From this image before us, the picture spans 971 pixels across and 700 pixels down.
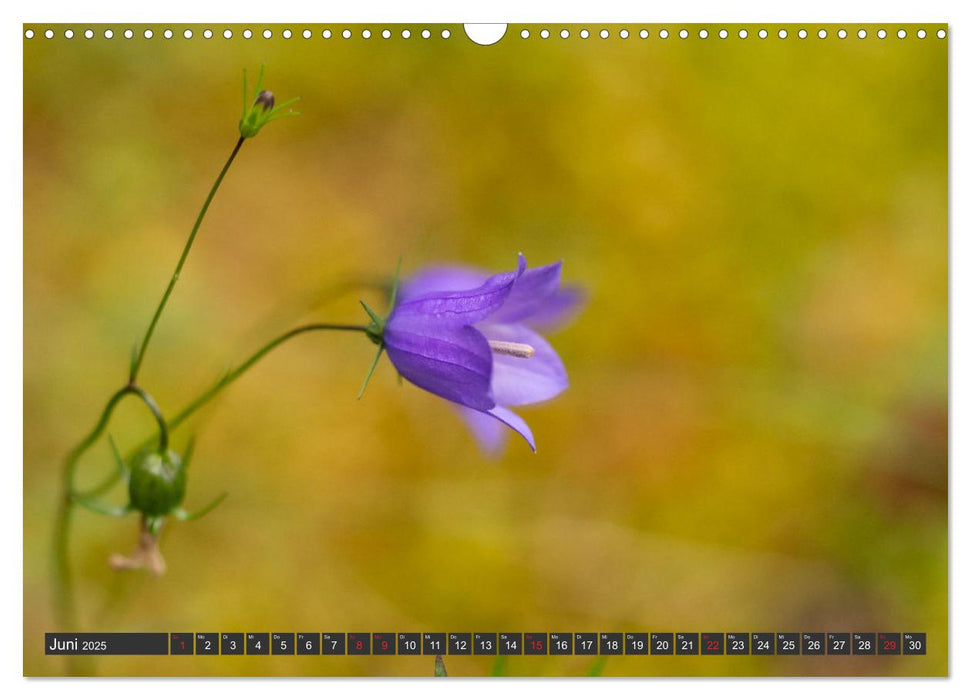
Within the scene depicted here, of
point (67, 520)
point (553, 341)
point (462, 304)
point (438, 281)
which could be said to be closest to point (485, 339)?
point (462, 304)

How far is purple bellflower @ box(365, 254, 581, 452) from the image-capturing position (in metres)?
1.45

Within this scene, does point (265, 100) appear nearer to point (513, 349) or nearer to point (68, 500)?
point (513, 349)

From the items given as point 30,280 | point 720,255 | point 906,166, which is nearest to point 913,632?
point 906,166

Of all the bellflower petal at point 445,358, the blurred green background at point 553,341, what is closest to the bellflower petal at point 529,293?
the bellflower petal at point 445,358

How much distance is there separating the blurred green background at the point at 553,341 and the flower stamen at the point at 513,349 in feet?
2.99

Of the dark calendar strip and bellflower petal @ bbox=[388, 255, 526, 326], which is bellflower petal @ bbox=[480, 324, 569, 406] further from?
the dark calendar strip

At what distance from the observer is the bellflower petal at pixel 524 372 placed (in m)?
1.61

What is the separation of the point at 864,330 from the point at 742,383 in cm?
41

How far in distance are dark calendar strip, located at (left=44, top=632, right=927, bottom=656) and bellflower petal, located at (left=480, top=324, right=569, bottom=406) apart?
0.48 m

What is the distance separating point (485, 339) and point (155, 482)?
59cm

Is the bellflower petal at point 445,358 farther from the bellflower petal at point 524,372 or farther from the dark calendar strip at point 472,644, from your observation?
the dark calendar strip at point 472,644

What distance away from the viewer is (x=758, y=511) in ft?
9.36

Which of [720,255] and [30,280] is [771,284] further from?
[30,280]

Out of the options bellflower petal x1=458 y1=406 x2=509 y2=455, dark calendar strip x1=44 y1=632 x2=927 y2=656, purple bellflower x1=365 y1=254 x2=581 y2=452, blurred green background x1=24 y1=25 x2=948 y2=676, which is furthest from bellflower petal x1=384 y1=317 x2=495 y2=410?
blurred green background x1=24 y1=25 x2=948 y2=676
